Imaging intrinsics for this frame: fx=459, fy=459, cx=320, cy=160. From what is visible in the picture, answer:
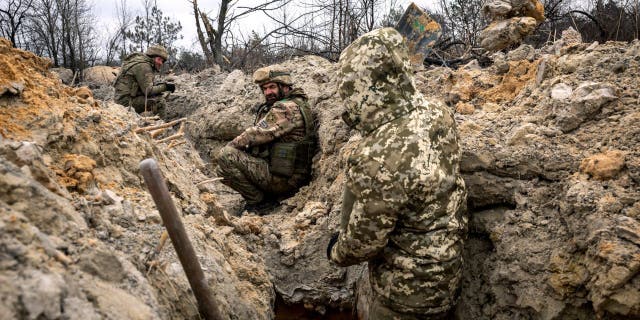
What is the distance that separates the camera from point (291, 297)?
139 inches

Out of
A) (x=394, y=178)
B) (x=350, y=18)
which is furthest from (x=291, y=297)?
(x=350, y=18)

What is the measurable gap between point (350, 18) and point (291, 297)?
227 inches

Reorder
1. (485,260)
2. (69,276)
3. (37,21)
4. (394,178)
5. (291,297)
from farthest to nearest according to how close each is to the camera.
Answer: (37,21)
(291,297)
(485,260)
(394,178)
(69,276)

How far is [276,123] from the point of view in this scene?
492 centimetres

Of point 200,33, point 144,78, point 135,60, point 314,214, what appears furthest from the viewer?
point 200,33

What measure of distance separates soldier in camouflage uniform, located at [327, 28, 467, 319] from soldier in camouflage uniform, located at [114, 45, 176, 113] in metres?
5.55

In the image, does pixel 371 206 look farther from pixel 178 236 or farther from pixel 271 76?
pixel 271 76

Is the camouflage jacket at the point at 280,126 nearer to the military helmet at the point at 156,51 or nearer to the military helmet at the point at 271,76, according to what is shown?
the military helmet at the point at 271,76

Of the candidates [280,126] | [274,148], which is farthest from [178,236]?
[274,148]

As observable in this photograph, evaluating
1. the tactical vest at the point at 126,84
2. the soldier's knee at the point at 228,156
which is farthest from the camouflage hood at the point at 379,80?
the tactical vest at the point at 126,84

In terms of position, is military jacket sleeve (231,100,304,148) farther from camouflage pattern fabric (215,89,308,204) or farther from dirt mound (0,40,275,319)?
dirt mound (0,40,275,319)

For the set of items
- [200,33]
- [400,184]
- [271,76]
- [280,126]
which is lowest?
[400,184]

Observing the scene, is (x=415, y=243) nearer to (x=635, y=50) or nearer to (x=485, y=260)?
(x=485, y=260)

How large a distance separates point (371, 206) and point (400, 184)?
19cm
